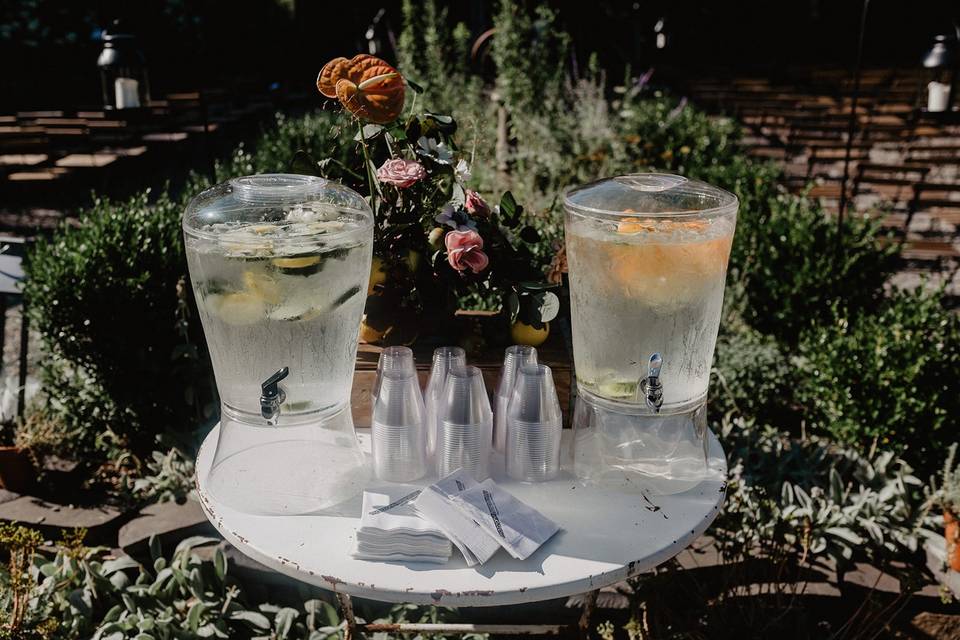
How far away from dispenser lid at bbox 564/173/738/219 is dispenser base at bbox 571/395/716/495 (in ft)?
1.16

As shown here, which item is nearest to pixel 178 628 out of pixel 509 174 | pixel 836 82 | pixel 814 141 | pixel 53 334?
pixel 53 334

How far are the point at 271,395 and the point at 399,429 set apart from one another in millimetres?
249

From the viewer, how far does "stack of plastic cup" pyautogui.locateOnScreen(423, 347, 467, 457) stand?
146cm

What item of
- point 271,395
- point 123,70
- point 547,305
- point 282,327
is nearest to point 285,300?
point 282,327

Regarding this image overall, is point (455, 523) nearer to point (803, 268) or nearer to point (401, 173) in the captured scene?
point (401, 173)

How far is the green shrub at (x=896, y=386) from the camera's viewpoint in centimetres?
273

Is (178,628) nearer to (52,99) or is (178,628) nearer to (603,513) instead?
(603,513)

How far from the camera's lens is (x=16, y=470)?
263 cm

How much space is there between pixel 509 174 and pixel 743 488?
391cm

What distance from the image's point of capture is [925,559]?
237 cm

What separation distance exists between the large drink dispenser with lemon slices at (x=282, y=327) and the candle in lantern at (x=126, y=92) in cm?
242

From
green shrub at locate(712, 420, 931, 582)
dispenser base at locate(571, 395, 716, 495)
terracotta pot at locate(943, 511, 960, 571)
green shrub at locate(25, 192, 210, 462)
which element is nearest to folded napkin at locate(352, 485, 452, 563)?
dispenser base at locate(571, 395, 716, 495)

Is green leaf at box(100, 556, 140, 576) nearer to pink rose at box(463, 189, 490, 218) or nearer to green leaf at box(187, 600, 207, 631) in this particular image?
green leaf at box(187, 600, 207, 631)

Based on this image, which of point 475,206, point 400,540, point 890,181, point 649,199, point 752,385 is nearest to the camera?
point 400,540
